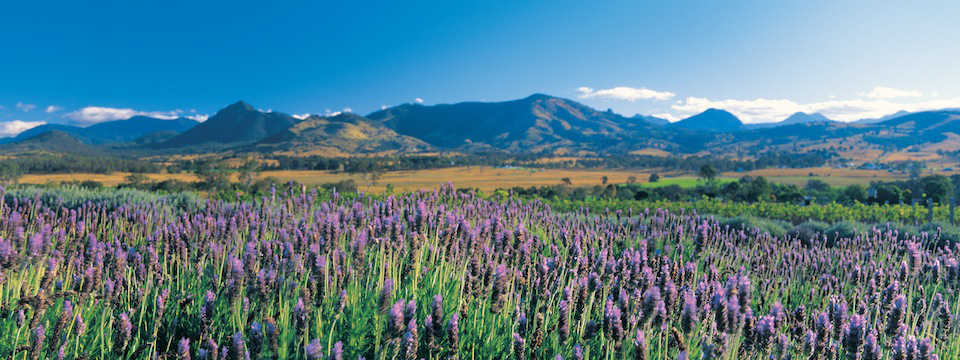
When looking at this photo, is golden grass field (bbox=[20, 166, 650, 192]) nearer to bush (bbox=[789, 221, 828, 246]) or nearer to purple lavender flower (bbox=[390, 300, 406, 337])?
bush (bbox=[789, 221, 828, 246])

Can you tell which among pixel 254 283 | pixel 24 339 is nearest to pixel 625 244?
pixel 254 283

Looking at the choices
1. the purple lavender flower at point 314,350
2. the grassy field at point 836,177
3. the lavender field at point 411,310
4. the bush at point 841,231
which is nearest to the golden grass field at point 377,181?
the lavender field at point 411,310

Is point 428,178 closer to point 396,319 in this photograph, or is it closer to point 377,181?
point 377,181

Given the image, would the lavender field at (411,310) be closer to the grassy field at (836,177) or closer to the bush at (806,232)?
the bush at (806,232)

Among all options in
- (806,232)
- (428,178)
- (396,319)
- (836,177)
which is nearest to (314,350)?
(396,319)

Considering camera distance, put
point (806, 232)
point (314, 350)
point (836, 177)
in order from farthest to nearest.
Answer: point (836, 177) < point (806, 232) < point (314, 350)

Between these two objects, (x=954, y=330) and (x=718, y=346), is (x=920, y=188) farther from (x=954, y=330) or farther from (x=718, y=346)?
(x=718, y=346)

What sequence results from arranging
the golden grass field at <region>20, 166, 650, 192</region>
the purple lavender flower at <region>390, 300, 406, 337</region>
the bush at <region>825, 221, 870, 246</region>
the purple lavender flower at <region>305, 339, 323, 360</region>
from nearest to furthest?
the purple lavender flower at <region>305, 339, 323, 360</region> → the purple lavender flower at <region>390, 300, 406, 337</region> → the bush at <region>825, 221, 870, 246</region> → the golden grass field at <region>20, 166, 650, 192</region>

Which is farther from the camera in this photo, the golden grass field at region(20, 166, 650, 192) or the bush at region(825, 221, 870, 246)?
the golden grass field at region(20, 166, 650, 192)

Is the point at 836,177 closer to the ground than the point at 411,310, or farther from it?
closer to the ground

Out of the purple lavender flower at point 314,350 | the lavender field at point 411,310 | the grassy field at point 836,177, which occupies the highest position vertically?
the purple lavender flower at point 314,350

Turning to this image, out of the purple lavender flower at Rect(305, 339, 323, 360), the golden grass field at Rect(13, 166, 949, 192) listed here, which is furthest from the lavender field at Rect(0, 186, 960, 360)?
the golden grass field at Rect(13, 166, 949, 192)

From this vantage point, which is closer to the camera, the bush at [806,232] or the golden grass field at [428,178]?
the bush at [806,232]

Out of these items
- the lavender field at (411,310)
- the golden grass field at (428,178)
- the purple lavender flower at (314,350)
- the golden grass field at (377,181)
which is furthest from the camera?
the golden grass field at (428,178)
